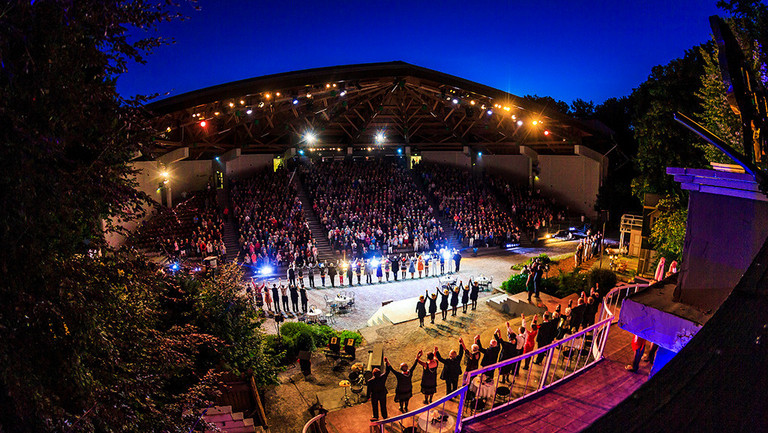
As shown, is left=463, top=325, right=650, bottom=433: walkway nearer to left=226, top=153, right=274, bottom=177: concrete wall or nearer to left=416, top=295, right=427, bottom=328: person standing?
left=416, top=295, right=427, bottom=328: person standing

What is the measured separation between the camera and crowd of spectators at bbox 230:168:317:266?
19.7 m

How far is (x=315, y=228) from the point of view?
23750mm

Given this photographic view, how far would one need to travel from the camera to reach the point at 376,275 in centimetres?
1939

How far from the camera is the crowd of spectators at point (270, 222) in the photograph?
19734 mm

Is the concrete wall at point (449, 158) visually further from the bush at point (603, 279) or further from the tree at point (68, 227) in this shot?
the tree at point (68, 227)

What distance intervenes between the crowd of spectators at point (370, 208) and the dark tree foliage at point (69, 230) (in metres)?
17.4

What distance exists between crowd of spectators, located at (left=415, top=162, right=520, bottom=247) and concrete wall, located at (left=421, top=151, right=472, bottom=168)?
1.87 feet

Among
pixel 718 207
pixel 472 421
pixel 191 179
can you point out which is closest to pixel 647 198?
pixel 718 207

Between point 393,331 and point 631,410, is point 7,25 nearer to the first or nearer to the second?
point 631,410

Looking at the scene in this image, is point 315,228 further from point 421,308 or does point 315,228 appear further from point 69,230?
point 69,230

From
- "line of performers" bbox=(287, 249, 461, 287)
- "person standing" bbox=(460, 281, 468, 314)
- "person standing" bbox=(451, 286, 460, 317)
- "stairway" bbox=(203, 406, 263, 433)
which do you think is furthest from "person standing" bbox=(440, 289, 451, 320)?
"stairway" bbox=(203, 406, 263, 433)

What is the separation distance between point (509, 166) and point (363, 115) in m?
11.3

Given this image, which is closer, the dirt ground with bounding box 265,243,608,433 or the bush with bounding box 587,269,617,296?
the dirt ground with bounding box 265,243,608,433

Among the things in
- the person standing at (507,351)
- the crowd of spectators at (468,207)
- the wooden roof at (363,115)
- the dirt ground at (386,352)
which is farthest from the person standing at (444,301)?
the wooden roof at (363,115)
